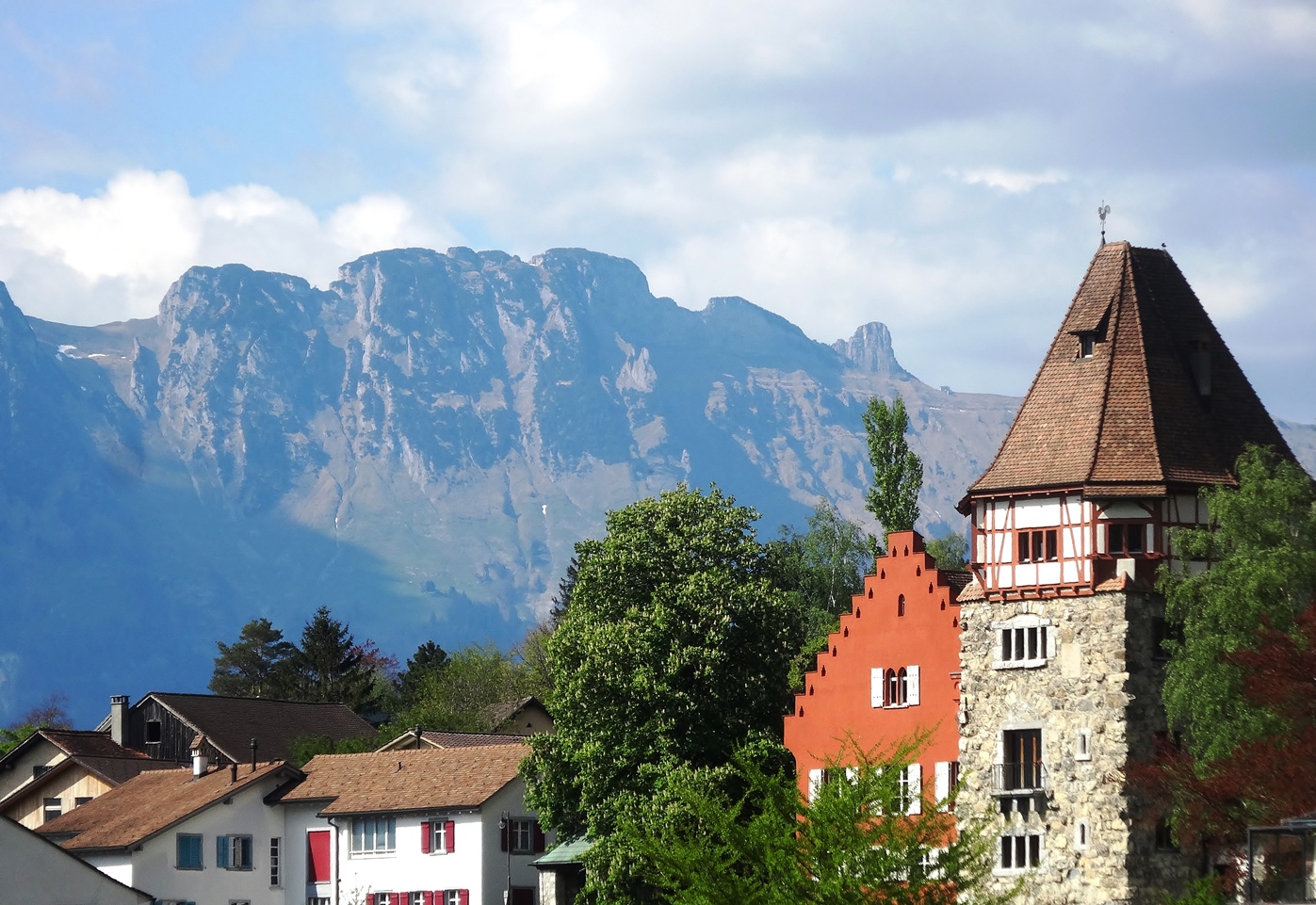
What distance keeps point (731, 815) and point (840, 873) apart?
458cm

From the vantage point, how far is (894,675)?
72.3 metres

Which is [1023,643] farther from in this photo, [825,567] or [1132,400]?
[825,567]

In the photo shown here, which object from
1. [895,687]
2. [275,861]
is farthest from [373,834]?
[895,687]

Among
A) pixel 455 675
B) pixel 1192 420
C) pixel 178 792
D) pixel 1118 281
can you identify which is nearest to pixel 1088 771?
pixel 1192 420

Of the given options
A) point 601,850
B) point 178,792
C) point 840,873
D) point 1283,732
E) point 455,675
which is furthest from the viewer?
point 455,675

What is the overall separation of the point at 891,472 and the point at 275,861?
112ft

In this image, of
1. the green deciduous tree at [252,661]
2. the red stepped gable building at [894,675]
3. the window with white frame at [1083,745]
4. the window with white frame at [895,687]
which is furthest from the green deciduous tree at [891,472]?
the green deciduous tree at [252,661]

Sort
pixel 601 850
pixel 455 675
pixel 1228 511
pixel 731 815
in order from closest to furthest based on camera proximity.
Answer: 1. pixel 731 815
2. pixel 1228 511
3. pixel 601 850
4. pixel 455 675

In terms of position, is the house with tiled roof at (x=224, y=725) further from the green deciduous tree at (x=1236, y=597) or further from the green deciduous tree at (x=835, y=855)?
the green deciduous tree at (x=835, y=855)

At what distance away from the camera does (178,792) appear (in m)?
97.4

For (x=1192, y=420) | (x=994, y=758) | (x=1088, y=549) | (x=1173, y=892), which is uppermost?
(x=1192, y=420)

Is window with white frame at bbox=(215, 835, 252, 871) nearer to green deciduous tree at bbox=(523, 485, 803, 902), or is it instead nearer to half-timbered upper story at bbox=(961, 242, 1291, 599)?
green deciduous tree at bbox=(523, 485, 803, 902)

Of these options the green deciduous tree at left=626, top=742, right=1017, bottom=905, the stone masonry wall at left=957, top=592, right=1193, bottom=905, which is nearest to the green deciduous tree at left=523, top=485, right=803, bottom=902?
the stone masonry wall at left=957, top=592, right=1193, bottom=905

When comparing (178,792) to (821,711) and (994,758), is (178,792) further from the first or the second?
(994,758)
